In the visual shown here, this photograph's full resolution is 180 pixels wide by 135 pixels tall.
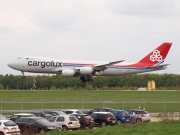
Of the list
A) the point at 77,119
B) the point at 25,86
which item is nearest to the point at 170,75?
the point at 25,86

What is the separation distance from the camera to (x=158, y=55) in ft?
316

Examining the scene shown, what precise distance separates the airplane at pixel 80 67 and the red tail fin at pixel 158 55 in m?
0.69

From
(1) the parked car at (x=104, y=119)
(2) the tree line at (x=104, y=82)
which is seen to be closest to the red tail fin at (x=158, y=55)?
(2) the tree line at (x=104, y=82)

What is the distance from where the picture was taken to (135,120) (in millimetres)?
43594

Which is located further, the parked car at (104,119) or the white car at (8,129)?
the parked car at (104,119)

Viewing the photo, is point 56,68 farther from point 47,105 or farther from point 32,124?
point 32,124

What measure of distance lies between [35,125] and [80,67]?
52.3 meters

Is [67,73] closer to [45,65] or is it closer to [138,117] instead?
[45,65]

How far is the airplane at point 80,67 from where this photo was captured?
81.8 metres

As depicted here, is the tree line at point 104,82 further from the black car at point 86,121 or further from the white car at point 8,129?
the white car at point 8,129

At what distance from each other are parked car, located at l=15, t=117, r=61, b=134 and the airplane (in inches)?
1890

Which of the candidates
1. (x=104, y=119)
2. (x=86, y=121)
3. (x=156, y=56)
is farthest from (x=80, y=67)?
(x=86, y=121)

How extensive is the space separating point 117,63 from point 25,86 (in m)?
38.4

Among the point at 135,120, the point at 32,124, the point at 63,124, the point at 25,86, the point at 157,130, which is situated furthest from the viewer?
the point at 25,86
